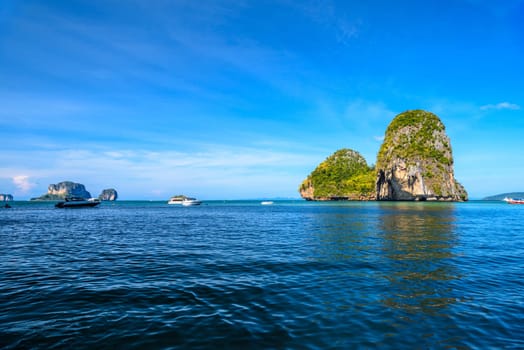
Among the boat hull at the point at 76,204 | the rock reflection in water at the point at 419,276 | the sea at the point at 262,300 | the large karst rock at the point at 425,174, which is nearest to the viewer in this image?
the sea at the point at 262,300

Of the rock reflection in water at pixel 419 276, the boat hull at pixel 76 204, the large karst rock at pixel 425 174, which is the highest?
the large karst rock at pixel 425 174

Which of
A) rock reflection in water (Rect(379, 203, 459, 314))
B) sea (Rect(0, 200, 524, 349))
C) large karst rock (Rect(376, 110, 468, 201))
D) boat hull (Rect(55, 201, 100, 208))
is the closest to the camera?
sea (Rect(0, 200, 524, 349))

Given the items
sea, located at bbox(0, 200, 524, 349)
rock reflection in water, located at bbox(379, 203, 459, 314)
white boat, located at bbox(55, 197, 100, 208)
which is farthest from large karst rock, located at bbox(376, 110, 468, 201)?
sea, located at bbox(0, 200, 524, 349)

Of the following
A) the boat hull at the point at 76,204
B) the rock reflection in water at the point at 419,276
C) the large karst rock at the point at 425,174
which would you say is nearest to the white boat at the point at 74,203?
the boat hull at the point at 76,204

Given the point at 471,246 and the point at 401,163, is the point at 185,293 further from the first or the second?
the point at 401,163

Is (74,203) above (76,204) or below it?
above

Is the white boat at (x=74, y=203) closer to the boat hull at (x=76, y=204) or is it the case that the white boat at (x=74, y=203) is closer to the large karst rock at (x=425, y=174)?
the boat hull at (x=76, y=204)

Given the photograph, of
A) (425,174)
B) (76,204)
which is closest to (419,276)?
(76,204)

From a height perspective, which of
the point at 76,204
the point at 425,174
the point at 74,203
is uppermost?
the point at 425,174

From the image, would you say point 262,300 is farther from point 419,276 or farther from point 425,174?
point 425,174

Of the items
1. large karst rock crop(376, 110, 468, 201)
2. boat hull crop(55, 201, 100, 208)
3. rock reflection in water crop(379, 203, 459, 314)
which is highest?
large karst rock crop(376, 110, 468, 201)

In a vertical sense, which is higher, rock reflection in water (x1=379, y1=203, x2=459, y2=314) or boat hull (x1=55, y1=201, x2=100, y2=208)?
boat hull (x1=55, y1=201, x2=100, y2=208)

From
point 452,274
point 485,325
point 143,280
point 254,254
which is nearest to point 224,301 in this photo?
point 143,280

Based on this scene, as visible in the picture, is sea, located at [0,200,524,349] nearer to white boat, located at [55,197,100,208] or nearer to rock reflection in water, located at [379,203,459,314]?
rock reflection in water, located at [379,203,459,314]
